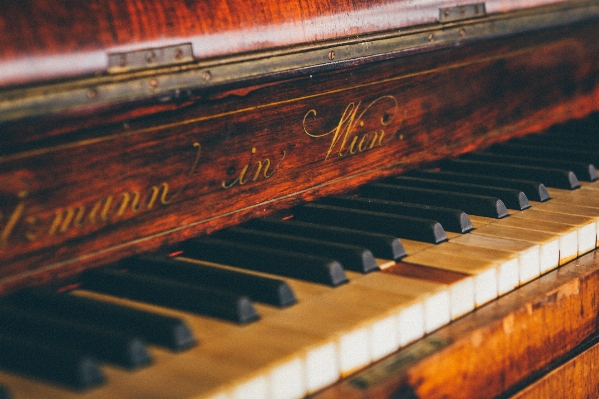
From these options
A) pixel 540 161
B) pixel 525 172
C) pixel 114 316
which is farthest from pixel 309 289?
pixel 540 161

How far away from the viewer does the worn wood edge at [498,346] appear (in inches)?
51.9

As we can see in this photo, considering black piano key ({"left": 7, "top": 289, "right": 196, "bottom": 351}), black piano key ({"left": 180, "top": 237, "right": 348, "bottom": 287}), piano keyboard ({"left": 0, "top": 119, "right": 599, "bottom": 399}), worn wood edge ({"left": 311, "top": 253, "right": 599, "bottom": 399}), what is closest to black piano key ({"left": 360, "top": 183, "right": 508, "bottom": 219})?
piano keyboard ({"left": 0, "top": 119, "right": 599, "bottom": 399})

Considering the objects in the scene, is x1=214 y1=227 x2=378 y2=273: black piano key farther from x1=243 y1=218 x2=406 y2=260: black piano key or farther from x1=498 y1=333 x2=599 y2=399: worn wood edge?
x1=498 y1=333 x2=599 y2=399: worn wood edge

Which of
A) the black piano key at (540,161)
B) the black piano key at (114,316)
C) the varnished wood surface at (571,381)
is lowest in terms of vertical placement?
the varnished wood surface at (571,381)

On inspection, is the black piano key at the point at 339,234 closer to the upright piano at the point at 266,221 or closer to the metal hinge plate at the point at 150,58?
the upright piano at the point at 266,221

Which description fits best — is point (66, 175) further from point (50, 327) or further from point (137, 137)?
point (50, 327)

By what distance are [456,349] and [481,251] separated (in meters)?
0.34

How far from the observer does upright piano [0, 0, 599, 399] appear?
126 centimetres

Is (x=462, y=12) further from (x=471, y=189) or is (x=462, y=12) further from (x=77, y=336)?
(x=77, y=336)

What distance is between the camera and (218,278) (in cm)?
151

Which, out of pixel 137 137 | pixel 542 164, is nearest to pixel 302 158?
pixel 137 137

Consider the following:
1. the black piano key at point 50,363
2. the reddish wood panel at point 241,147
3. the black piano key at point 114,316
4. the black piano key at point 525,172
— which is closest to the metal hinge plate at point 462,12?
the reddish wood panel at point 241,147

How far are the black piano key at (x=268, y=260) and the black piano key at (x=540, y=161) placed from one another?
1.10 meters

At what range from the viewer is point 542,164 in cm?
242
